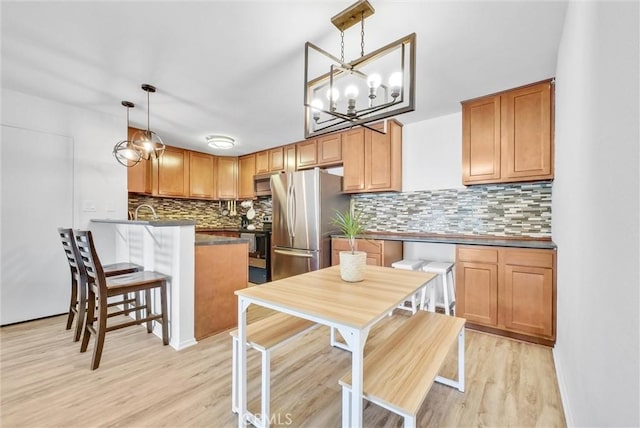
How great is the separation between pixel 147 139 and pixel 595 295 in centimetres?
336

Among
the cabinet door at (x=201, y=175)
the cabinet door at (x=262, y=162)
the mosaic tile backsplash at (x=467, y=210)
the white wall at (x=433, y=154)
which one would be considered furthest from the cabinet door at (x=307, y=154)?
the cabinet door at (x=201, y=175)

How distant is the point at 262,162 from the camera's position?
192 inches

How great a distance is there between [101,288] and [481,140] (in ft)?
11.6

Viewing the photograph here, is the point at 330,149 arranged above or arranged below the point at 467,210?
above

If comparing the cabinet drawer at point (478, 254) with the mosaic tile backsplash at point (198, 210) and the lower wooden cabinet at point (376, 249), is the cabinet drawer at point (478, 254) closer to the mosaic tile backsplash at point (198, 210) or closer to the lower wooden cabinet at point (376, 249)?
the lower wooden cabinet at point (376, 249)

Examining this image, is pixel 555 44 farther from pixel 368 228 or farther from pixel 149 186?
pixel 149 186

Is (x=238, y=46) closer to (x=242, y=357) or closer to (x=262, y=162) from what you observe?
(x=242, y=357)

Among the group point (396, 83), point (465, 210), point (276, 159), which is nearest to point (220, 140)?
point (276, 159)

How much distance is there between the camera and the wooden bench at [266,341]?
131cm

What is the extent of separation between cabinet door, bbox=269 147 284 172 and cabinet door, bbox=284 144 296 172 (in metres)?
0.09

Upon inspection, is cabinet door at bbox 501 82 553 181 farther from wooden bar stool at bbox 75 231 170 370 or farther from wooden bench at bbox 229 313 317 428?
wooden bar stool at bbox 75 231 170 370

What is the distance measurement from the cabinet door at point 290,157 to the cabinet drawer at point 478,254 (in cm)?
277

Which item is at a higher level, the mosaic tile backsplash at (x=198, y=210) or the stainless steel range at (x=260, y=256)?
the mosaic tile backsplash at (x=198, y=210)

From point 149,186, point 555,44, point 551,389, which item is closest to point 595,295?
point 551,389
